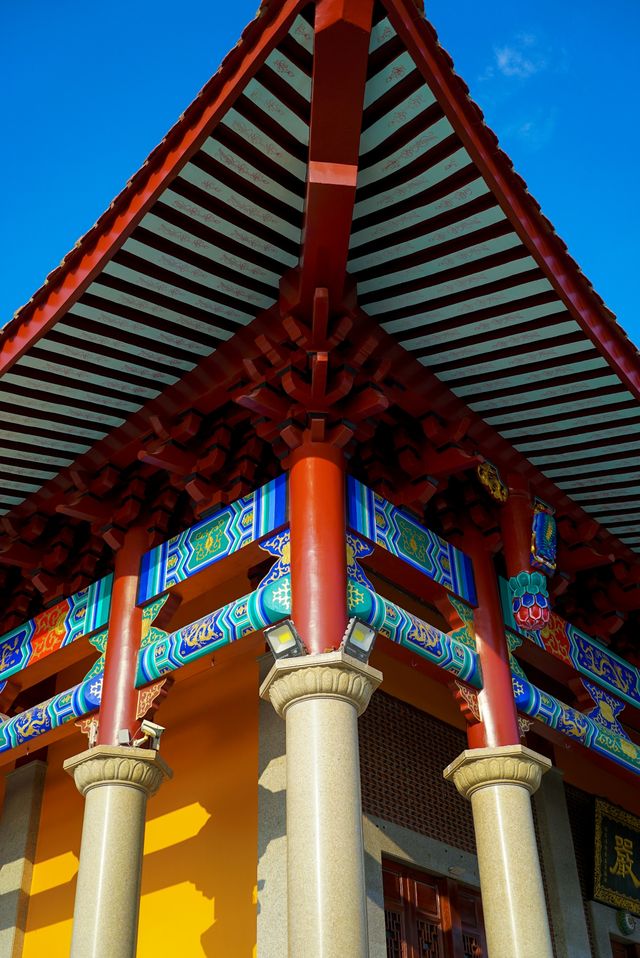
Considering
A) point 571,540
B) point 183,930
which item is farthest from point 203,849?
point 571,540

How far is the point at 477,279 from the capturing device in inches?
254

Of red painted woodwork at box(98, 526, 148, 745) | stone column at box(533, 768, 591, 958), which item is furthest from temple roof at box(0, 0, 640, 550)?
stone column at box(533, 768, 591, 958)

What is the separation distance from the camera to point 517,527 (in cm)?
761

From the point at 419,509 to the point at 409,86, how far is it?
3.01m

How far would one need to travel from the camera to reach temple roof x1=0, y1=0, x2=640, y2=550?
5.50m

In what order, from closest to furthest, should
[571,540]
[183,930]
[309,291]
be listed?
[309,291] < [183,930] < [571,540]

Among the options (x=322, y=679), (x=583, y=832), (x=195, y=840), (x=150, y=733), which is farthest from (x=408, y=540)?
(x=583, y=832)

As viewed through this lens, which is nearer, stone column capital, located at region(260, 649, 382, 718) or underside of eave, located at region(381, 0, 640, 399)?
underside of eave, located at region(381, 0, 640, 399)

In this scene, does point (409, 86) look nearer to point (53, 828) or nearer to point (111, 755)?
point (111, 755)

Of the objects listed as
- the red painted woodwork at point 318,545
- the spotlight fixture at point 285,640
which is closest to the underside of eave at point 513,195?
the red painted woodwork at point 318,545

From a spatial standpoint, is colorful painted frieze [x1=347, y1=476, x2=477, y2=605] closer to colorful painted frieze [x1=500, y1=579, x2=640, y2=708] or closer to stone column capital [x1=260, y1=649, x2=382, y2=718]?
colorful painted frieze [x1=500, y1=579, x2=640, y2=708]

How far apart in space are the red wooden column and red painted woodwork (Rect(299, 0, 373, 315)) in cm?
241

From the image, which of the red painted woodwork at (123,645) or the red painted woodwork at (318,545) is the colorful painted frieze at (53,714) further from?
the red painted woodwork at (318,545)

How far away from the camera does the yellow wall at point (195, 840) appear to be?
7414 millimetres
